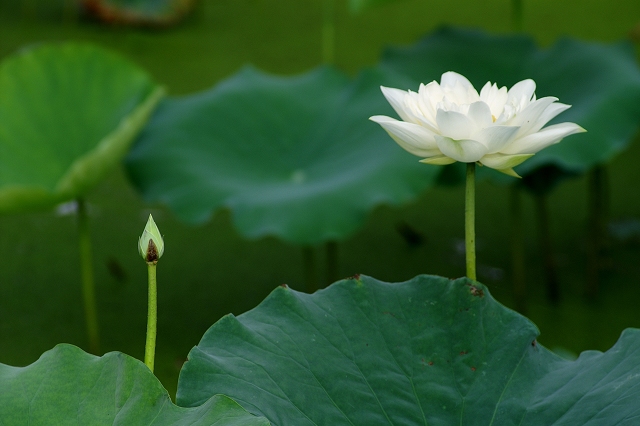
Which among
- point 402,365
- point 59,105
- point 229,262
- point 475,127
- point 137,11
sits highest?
point 137,11

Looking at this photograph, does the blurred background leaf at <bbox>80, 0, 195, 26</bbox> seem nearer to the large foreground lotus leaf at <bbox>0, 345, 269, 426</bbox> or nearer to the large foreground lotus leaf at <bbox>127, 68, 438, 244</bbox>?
the large foreground lotus leaf at <bbox>127, 68, 438, 244</bbox>

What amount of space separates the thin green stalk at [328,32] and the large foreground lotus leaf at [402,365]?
2.62 meters

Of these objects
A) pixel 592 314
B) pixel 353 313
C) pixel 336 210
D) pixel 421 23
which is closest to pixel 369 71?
pixel 336 210

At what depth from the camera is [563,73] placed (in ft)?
7.19

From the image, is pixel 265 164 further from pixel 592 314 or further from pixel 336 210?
pixel 592 314

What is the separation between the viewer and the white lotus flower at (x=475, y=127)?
2.32 ft

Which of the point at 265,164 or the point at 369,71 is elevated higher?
the point at 369,71

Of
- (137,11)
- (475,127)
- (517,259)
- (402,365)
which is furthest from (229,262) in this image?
(137,11)

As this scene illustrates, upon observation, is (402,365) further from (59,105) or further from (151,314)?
(59,105)

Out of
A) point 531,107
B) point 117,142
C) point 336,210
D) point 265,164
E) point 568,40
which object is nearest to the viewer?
point 531,107

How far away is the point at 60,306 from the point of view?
218cm

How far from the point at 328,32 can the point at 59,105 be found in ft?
5.90

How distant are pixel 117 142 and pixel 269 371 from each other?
3.89 feet

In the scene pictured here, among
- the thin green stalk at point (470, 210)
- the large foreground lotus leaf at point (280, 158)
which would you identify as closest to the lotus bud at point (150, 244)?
the thin green stalk at point (470, 210)
